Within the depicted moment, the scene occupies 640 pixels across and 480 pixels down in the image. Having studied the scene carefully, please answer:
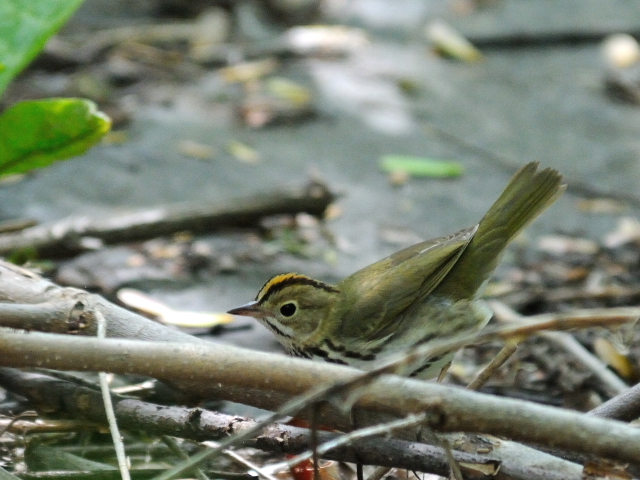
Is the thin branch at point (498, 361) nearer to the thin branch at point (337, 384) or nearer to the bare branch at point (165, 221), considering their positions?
the thin branch at point (337, 384)

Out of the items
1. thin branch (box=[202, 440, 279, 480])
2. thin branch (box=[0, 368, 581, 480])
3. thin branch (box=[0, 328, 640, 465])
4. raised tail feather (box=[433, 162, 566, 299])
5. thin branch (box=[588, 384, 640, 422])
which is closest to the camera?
thin branch (box=[0, 328, 640, 465])

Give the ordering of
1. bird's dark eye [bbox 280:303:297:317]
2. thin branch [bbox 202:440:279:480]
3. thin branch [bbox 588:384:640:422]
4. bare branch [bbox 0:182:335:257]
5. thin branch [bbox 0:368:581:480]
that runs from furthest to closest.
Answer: bare branch [bbox 0:182:335:257] < bird's dark eye [bbox 280:303:297:317] < thin branch [bbox 202:440:279:480] < thin branch [bbox 588:384:640:422] < thin branch [bbox 0:368:581:480]

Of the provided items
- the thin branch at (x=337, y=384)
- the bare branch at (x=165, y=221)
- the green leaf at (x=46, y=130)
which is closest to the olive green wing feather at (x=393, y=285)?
the green leaf at (x=46, y=130)

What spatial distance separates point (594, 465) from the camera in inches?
71.0

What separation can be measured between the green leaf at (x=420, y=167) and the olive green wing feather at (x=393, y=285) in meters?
2.54

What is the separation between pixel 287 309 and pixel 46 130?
1041 mm

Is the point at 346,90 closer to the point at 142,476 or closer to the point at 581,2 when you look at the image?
the point at 581,2

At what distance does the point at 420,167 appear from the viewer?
5.77 meters

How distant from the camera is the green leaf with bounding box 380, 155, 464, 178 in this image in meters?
5.75

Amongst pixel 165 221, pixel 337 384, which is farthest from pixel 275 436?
pixel 165 221

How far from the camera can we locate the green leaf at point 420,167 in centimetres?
575

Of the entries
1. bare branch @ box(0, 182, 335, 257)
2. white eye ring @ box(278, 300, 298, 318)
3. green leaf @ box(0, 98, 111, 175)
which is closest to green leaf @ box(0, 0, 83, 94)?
green leaf @ box(0, 98, 111, 175)

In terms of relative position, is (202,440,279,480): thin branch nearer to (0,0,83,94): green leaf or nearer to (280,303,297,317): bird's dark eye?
(280,303,297,317): bird's dark eye

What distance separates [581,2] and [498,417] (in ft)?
27.5
